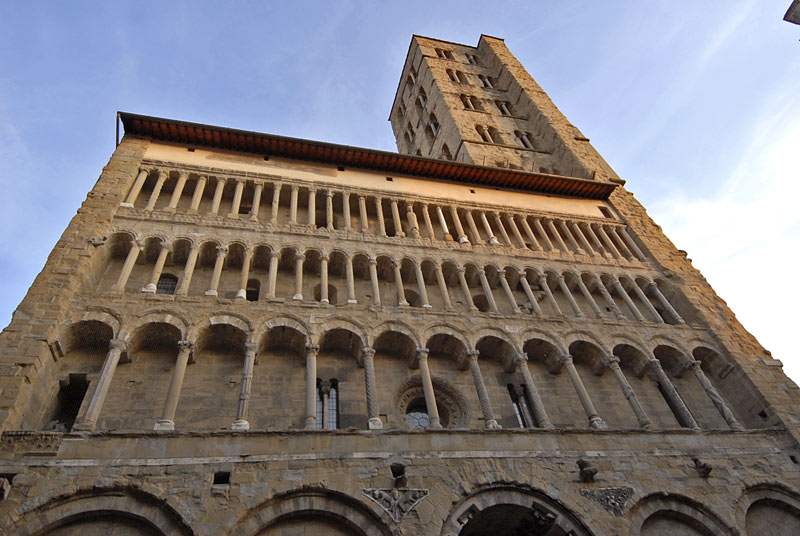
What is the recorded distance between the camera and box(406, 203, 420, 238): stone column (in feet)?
58.8

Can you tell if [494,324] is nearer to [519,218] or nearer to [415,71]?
Answer: [519,218]

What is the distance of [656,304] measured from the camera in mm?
18422

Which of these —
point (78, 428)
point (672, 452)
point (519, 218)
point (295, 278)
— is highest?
point (519, 218)

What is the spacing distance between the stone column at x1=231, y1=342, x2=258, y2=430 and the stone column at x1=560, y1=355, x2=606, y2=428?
8.02 metres

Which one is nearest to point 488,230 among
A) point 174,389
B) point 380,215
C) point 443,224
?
point 443,224

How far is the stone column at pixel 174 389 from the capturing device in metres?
10.5

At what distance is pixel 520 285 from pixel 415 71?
88.5 ft

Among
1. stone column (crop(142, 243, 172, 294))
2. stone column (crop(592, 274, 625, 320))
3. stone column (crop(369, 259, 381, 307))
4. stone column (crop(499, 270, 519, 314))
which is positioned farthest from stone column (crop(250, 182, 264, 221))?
stone column (crop(592, 274, 625, 320))

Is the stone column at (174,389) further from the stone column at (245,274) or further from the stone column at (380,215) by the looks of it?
the stone column at (380,215)

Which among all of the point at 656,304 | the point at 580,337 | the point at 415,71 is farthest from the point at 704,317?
the point at 415,71

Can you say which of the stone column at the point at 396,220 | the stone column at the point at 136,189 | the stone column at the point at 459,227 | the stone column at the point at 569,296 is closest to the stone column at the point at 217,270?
the stone column at the point at 136,189

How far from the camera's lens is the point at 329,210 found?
1761cm

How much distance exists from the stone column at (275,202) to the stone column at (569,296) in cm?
929

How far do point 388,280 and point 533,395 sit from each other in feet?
18.3
